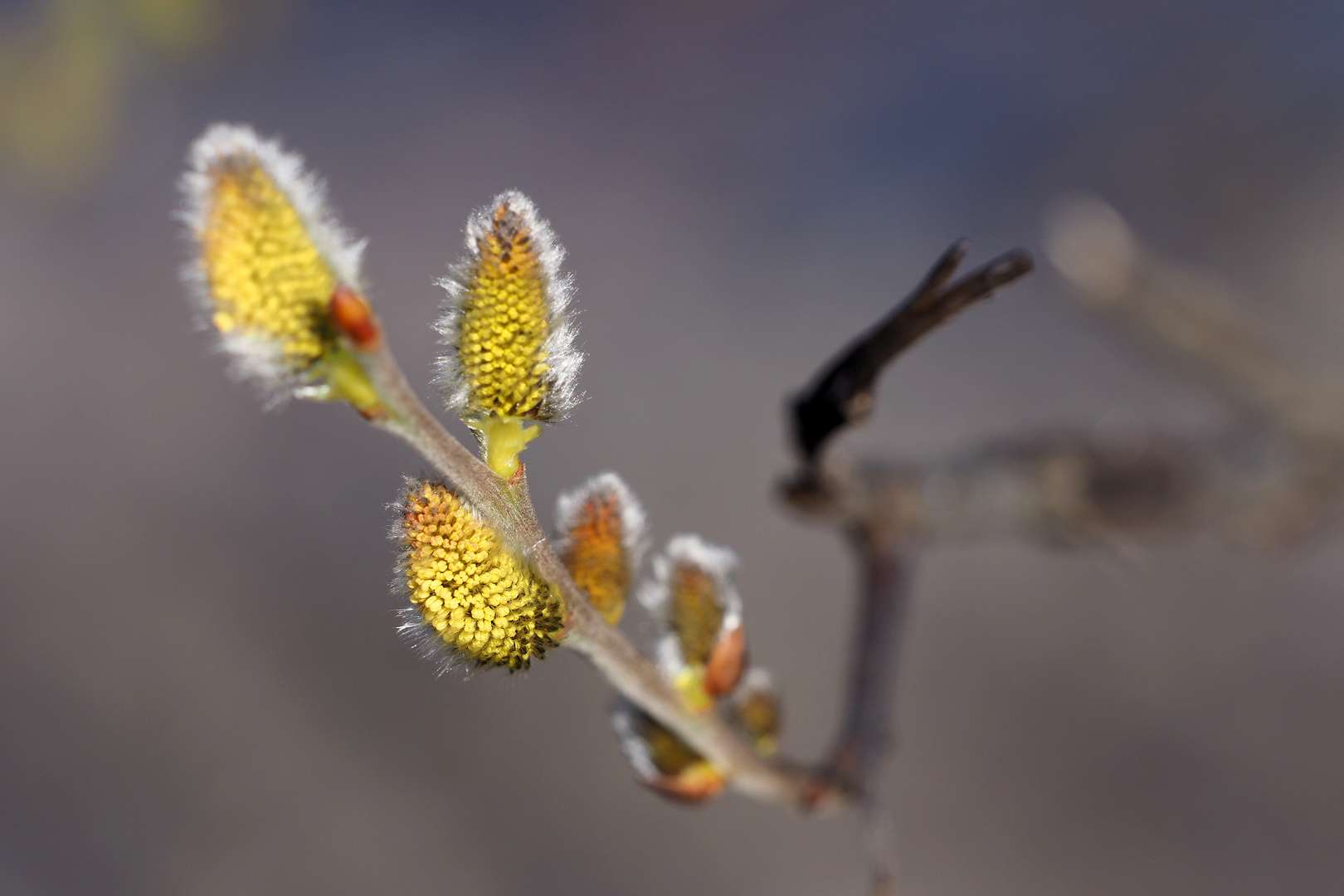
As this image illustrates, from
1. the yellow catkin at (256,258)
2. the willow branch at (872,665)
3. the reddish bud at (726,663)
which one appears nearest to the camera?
the yellow catkin at (256,258)

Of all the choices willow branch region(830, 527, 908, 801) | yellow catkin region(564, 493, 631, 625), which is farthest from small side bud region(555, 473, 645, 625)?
willow branch region(830, 527, 908, 801)

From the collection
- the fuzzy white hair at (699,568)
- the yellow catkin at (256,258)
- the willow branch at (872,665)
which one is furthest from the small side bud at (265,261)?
the willow branch at (872,665)

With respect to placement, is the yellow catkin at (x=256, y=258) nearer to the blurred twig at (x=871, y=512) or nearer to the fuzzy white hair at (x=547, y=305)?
the fuzzy white hair at (x=547, y=305)

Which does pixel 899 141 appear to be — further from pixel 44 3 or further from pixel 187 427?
pixel 44 3

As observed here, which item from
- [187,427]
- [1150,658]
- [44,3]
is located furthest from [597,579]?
[44,3]

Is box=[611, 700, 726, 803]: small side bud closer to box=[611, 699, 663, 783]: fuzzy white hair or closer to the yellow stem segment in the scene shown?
box=[611, 699, 663, 783]: fuzzy white hair

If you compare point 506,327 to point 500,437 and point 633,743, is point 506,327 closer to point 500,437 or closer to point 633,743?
point 500,437

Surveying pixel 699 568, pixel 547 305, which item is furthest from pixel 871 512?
pixel 547 305
